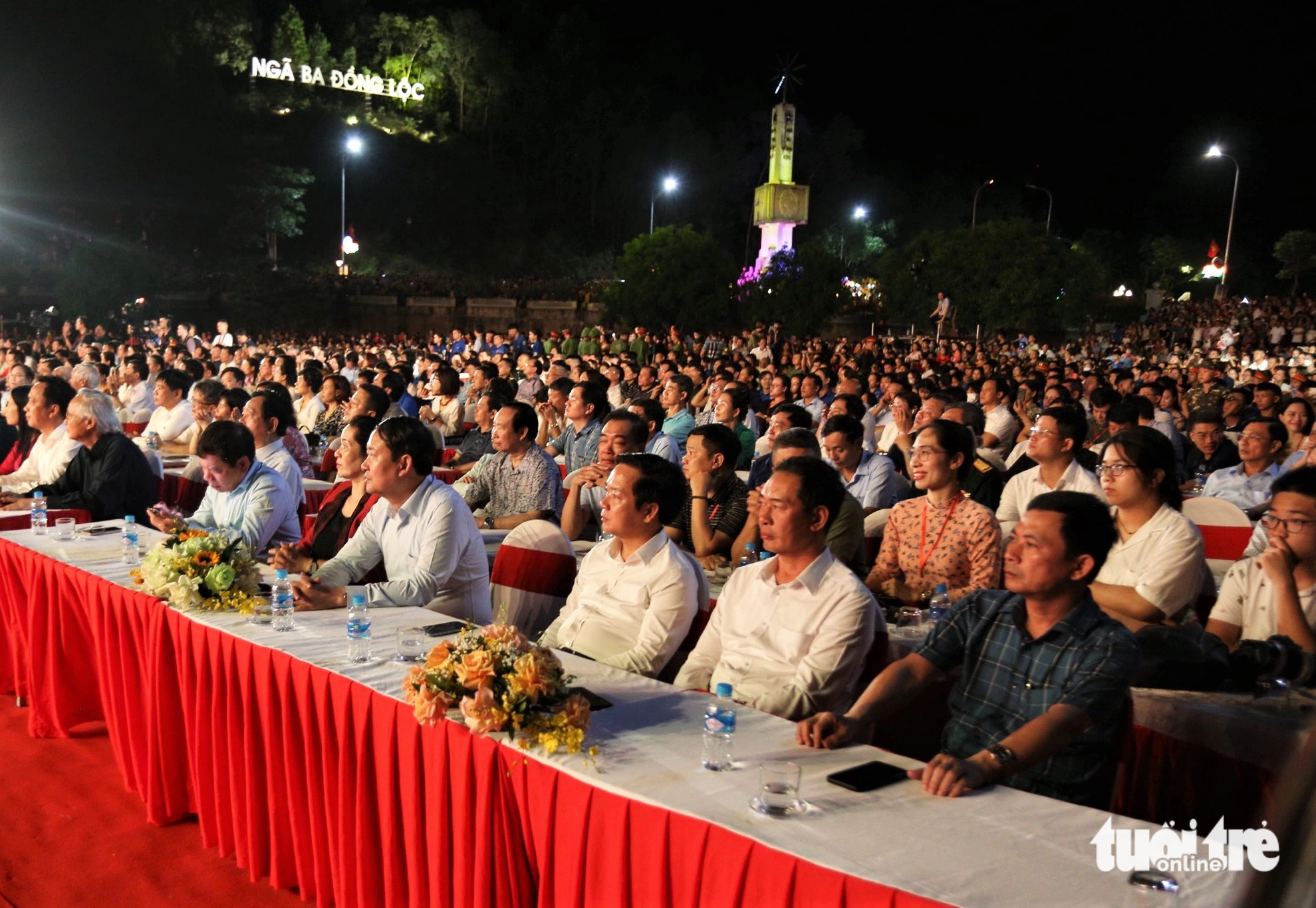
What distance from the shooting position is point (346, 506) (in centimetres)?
467

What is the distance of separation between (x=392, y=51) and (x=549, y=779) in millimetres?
62737

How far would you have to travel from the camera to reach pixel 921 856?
77.9 inches

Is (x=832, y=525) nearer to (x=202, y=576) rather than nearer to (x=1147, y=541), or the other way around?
(x=1147, y=541)

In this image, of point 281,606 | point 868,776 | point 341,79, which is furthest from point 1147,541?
point 341,79

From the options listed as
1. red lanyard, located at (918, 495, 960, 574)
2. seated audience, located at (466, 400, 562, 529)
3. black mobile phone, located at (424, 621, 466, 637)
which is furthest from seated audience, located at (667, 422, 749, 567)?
black mobile phone, located at (424, 621, 466, 637)

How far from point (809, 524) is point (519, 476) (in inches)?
122

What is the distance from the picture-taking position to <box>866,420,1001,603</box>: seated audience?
4297mm

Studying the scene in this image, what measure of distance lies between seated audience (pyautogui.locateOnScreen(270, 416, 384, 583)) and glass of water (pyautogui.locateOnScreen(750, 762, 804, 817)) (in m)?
2.72

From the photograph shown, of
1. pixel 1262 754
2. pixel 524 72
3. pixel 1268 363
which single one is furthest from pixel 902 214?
pixel 1262 754

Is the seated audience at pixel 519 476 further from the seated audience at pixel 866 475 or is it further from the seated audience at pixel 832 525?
the seated audience at pixel 866 475

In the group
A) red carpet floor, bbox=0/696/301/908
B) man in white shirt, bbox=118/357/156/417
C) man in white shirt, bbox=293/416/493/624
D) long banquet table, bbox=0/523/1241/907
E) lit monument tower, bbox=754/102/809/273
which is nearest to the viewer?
long banquet table, bbox=0/523/1241/907

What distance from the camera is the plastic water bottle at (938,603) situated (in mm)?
3865

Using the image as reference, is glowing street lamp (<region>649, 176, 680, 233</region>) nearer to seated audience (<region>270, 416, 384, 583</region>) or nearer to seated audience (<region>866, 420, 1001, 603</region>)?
seated audience (<region>270, 416, 384, 583</region>)

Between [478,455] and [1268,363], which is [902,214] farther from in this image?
[478,455]
